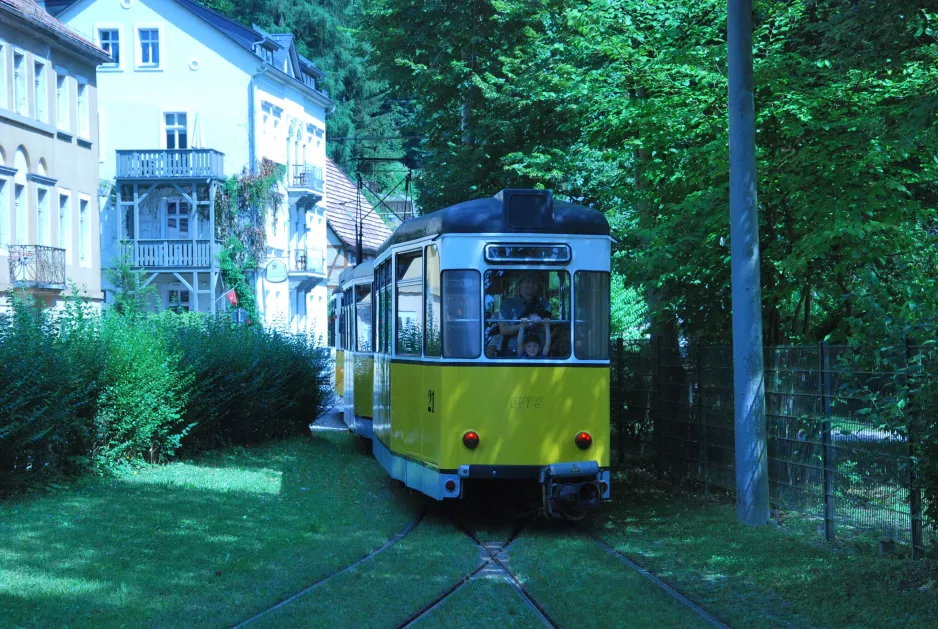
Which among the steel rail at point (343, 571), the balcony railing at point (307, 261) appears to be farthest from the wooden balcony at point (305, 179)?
the steel rail at point (343, 571)

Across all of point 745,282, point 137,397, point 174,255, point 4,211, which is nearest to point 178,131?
point 174,255

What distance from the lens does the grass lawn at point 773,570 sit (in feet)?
27.5

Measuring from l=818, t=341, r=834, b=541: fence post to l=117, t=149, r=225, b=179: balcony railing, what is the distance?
39.0 m

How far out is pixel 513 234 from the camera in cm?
1265

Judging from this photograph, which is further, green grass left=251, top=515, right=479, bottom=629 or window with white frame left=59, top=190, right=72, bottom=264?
window with white frame left=59, top=190, right=72, bottom=264

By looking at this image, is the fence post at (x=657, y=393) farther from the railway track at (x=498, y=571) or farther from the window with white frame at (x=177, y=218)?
the window with white frame at (x=177, y=218)

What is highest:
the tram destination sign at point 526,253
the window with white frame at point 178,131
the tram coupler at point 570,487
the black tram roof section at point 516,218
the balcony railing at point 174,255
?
the window with white frame at point 178,131

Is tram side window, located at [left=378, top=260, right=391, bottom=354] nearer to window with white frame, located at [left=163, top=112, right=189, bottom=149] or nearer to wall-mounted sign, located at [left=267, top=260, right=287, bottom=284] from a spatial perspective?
wall-mounted sign, located at [left=267, top=260, right=287, bottom=284]

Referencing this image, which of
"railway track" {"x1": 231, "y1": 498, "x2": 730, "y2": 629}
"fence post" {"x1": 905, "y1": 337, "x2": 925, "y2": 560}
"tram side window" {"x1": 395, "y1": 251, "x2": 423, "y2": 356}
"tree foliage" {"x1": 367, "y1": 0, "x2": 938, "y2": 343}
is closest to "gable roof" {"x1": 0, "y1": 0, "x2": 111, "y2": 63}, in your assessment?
"tree foliage" {"x1": 367, "y1": 0, "x2": 938, "y2": 343}

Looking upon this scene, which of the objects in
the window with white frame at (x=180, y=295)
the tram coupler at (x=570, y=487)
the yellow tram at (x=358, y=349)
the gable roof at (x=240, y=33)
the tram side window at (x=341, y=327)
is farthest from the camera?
the window with white frame at (x=180, y=295)

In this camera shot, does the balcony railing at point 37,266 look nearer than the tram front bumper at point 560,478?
No

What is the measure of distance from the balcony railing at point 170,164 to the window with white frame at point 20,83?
16595 mm

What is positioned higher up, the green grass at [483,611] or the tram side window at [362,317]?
the tram side window at [362,317]

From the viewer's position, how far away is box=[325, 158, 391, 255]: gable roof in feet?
212
